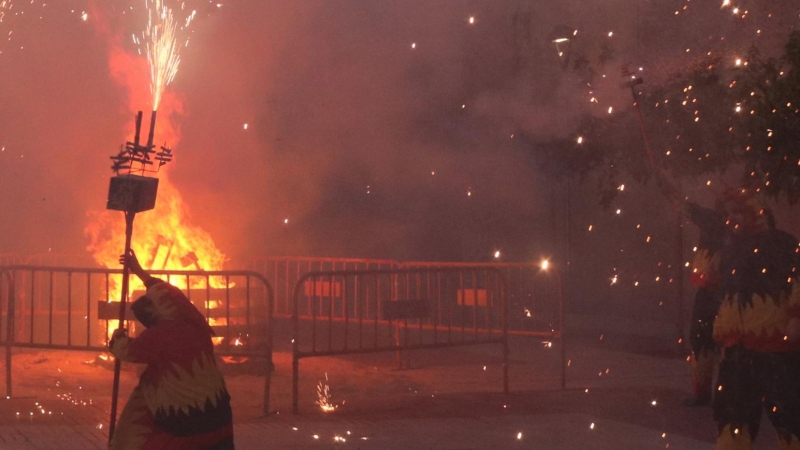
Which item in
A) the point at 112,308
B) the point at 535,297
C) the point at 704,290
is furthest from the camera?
the point at 535,297

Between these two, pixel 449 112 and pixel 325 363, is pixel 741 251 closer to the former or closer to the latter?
pixel 325 363

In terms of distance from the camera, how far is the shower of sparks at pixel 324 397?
712 cm

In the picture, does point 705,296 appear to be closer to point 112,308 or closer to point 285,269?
point 112,308

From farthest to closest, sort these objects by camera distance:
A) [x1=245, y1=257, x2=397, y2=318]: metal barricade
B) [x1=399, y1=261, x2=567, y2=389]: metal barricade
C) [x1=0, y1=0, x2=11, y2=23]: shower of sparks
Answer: [x1=0, y1=0, x2=11, y2=23]: shower of sparks < [x1=245, y1=257, x2=397, y2=318]: metal barricade < [x1=399, y1=261, x2=567, y2=389]: metal barricade

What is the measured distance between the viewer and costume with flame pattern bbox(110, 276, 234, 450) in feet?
13.7

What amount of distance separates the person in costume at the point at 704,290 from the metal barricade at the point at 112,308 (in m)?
3.05

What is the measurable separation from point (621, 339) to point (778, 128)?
16.1 feet

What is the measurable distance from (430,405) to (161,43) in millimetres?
5601

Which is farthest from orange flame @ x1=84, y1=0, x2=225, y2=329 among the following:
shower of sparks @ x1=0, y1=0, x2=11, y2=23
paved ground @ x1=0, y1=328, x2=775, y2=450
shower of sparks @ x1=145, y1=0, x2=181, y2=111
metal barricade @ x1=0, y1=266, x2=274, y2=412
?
shower of sparks @ x1=0, y1=0, x2=11, y2=23

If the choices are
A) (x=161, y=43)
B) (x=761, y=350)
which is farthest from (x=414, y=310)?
(x=161, y=43)

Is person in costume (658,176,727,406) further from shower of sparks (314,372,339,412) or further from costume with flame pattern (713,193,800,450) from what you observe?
shower of sparks (314,372,339,412)

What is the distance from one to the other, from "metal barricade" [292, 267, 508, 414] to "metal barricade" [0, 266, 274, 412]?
1.49 feet

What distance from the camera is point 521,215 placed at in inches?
523

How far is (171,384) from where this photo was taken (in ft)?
13.7
